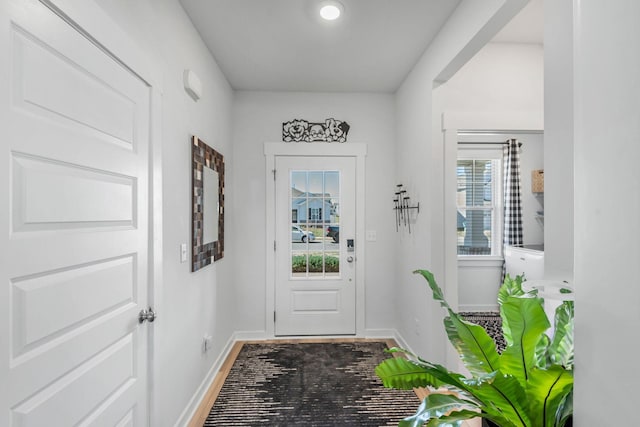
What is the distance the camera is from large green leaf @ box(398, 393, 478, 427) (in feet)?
2.39

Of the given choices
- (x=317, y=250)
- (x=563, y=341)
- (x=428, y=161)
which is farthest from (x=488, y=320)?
(x=563, y=341)

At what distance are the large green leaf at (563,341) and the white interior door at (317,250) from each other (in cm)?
259

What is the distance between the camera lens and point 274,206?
11.0 ft

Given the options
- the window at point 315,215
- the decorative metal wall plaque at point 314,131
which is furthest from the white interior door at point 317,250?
the decorative metal wall plaque at point 314,131

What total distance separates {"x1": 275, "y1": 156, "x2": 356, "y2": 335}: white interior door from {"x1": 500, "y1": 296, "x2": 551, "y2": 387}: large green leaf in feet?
8.59

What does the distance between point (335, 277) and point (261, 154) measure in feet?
5.04

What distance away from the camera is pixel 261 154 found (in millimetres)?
3355

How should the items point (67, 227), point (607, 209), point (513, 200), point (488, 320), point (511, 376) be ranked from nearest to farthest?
point (607, 209) → point (511, 376) → point (67, 227) → point (488, 320) → point (513, 200)

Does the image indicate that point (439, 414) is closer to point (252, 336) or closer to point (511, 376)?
point (511, 376)

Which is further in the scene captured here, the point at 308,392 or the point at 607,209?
the point at 308,392

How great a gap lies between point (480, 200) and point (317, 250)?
8.53 feet

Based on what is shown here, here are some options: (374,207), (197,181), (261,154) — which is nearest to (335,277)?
(374,207)

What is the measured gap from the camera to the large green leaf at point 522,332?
730mm

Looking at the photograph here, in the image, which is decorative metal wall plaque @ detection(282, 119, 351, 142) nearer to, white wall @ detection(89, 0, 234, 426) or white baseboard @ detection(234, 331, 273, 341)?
white wall @ detection(89, 0, 234, 426)
